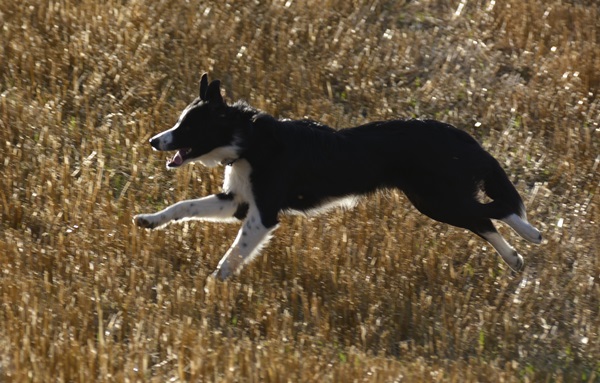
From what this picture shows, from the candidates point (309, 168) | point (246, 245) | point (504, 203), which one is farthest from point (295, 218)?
point (504, 203)

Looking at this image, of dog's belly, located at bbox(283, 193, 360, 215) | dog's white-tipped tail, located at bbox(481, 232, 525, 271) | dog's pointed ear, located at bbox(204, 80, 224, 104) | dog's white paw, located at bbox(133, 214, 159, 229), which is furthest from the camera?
dog's white-tipped tail, located at bbox(481, 232, 525, 271)

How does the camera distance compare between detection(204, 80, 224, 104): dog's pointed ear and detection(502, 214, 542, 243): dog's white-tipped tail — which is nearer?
detection(204, 80, 224, 104): dog's pointed ear

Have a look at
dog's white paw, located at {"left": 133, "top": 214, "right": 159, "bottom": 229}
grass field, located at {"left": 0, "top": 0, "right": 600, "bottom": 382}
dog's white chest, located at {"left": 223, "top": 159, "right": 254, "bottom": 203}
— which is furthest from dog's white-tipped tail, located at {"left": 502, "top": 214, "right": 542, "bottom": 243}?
dog's white paw, located at {"left": 133, "top": 214, "right": 159, "bottom": 229}

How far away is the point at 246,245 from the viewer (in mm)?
6809

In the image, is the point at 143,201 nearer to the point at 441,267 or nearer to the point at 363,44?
the point at 441,267

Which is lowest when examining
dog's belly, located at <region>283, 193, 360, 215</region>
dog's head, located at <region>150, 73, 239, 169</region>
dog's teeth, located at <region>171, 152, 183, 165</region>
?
dog's belly, located at <region>283, 193, 360, 215</region>

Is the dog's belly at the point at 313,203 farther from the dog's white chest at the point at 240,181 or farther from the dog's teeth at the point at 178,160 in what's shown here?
the dog's teeth at the point at 178,160

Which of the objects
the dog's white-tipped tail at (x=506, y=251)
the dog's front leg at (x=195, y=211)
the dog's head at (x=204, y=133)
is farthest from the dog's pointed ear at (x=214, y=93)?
the dog's white-tipped tail at (x=506, y=251)

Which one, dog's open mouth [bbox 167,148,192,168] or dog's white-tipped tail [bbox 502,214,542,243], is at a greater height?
dog's open mouth [bbox 167,148,192,168]

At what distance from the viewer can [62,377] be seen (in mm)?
5297

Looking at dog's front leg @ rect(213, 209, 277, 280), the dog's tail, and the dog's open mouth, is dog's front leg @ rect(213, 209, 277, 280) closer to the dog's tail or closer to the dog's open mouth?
the dog's open mouth

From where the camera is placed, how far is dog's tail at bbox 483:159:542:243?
24.2 ft

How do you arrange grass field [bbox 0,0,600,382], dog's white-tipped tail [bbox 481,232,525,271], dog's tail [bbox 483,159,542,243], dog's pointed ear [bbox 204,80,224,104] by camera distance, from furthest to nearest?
dog's white-tipped tail [bbox 481,232,525,271]
dog's tail [bbox 483,159,542,243]
dog's pointed ear [bbox 204,80,224,104]
grass field [bbox 0,0,600,382]

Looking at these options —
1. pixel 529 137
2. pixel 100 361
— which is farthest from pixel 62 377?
pixel 529 137
